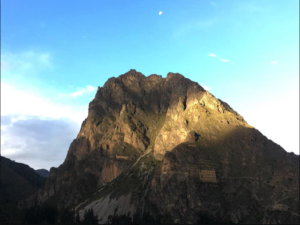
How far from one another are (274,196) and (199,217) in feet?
172

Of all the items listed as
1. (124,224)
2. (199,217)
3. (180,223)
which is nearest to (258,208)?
(199,217)

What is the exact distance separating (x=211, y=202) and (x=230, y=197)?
1440cm

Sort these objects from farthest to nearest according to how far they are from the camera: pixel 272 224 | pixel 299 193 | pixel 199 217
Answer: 1. pixel 199 217
2. pixel 299 193
3. pixel 272 224

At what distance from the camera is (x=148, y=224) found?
655 ft

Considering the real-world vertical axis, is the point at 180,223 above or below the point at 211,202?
below

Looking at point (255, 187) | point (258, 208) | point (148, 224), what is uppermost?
point (255, 187)

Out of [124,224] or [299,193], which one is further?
[124,224]

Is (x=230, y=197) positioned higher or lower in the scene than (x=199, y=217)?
higher

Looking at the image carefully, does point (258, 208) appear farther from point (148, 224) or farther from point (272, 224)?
point (148, 224)

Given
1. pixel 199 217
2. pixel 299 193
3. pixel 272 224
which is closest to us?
pixel 272 224

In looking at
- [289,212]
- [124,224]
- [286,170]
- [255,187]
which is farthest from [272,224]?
[124,224]

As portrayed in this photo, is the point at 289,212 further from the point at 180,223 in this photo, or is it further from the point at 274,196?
the point at 180,223

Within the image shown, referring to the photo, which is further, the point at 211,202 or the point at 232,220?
the point at 211,202

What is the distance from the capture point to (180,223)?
197 m
